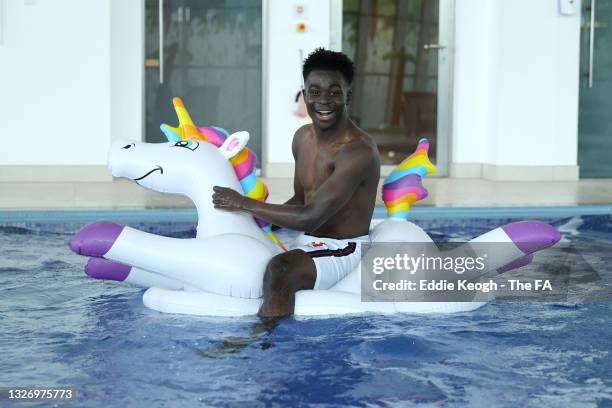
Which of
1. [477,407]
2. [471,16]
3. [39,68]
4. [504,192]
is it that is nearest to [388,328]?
[477,407]

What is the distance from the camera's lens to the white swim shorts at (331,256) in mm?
4281

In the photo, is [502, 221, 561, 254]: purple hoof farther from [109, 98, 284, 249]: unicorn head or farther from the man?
[109, 98, 284, 249]: unicorn head

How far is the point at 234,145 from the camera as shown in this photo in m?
4.44

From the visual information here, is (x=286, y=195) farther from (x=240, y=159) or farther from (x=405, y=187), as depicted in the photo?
(x=240, y=159)

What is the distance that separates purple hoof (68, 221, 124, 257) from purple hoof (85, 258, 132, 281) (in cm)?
26

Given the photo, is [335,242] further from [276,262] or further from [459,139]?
[459,139]

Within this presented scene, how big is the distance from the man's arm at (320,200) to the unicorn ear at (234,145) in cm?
22

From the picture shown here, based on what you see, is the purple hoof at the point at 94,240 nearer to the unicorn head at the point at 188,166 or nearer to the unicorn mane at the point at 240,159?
the unicorn head at the point at 188,166

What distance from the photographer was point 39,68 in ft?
31.6

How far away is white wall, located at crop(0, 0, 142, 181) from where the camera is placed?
31.4ft

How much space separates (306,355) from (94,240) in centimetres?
100

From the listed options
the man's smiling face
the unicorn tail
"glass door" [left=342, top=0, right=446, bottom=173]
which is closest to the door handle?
"glass door" [left=342, top=0, right=446, bottom=173]

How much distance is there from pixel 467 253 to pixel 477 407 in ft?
4.19

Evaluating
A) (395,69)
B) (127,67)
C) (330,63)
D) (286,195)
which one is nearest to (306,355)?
(330,63)
